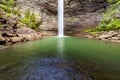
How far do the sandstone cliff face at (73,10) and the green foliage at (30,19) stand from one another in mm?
2730

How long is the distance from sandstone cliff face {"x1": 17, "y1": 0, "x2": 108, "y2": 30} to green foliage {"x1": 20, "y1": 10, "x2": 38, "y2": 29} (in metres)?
2.73

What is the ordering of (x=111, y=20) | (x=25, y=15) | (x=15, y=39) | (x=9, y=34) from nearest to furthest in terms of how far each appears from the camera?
(x=9, y=34)
(x=15, y=39)
(x=111, y=20)
(x=25, y=15)

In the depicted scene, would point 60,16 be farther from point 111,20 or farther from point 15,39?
point 15,39

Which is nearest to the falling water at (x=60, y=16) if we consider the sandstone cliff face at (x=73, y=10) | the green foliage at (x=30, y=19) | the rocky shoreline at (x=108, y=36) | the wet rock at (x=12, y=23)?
the sandstone cliff face at (x=73, y=10)

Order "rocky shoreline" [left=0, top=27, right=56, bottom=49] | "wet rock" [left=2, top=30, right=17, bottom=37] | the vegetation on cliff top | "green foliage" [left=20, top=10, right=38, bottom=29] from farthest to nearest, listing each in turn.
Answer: "green foliage" [left=20, top=10, right=38, bottom=29] → the vegetation on cliff top → "wet rock" [left=2, top=30, right=17, bottom=37] → "rocky shoreline" [left=0, top=27, right=56, bottom=49]

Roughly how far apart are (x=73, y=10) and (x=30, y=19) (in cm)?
1843

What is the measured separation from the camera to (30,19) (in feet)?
219

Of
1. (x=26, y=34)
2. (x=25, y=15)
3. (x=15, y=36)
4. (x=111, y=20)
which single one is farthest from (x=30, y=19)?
(x=111, y=20)

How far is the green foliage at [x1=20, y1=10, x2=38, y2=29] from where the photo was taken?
64.4m

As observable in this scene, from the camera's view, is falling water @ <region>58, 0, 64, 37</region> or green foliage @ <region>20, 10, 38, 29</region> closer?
green foliage @ <region>20, 10, 38, 29</region>

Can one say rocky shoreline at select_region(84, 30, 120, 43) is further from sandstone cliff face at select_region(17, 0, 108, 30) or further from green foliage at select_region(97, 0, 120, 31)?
sandstone cliff face at select_region(17, 0, 108, 30)

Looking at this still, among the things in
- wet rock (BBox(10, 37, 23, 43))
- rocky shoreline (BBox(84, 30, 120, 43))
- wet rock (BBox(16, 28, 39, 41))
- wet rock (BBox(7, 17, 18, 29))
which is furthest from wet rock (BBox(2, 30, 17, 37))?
rocky shoreline (BBox(84, 30, 120, 43))

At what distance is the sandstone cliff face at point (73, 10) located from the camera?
70.8 meters

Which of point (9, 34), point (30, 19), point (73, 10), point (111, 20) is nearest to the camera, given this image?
point (9, 34)
